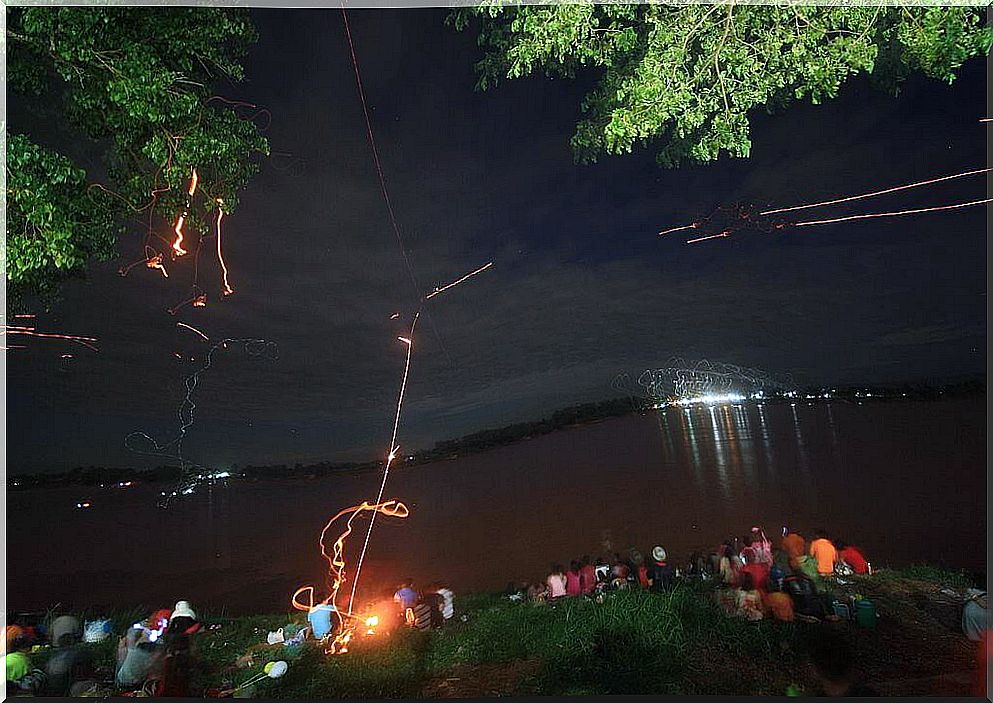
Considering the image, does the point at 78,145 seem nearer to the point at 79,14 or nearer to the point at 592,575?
the point at 79,14

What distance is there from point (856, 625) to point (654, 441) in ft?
7.35

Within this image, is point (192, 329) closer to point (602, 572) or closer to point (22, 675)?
point (22, 675)

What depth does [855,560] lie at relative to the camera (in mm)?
4105

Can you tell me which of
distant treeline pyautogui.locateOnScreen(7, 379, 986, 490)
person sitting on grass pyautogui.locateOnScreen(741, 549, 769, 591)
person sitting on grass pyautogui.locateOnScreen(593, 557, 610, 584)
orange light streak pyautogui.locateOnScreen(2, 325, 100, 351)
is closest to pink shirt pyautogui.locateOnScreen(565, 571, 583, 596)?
person sitting on grass pyautogui.locateOnScreen(593, 557, 610, 584)

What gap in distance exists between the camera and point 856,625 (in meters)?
3.53

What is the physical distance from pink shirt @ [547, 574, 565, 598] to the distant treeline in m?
1.38

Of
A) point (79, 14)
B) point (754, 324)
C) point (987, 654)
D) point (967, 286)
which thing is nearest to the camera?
point (79, 14)

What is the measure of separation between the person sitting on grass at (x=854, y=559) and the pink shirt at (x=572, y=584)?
6.15 ft

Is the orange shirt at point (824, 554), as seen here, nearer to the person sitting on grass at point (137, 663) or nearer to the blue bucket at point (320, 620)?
the blue bucket at point (320, 620)

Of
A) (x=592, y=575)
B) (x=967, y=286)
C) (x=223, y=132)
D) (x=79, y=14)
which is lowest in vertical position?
(x=592, y=575)

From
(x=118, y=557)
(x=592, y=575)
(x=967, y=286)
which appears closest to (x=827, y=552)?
(x=592, y=575)

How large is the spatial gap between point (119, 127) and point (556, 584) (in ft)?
13.0

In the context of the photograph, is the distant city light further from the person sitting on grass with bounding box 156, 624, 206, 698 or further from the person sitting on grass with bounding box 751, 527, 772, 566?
the person sitting on grass with bounding box 156, 624, 206, 698

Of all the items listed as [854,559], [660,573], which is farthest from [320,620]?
[854,559]
